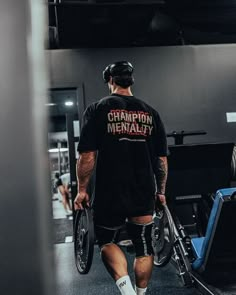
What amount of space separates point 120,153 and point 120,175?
0.43 feet

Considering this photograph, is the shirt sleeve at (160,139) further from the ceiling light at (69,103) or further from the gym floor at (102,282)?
the ceiling light at (69,103)

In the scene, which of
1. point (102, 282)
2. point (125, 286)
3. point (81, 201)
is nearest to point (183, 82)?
point (102, 282)

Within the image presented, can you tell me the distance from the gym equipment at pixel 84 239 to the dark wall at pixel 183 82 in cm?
272

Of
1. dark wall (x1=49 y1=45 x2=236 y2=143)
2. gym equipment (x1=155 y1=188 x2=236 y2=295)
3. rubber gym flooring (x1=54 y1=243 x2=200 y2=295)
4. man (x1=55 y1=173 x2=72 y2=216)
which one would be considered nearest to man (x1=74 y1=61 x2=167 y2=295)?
gym equipment (x1=155 y1=188 x2=236 y2=295)

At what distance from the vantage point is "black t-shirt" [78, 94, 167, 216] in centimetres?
194

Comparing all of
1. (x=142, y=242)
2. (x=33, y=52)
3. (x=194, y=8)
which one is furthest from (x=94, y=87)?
(x=33, y=52)

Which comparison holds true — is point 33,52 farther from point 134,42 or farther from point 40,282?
point 134,42

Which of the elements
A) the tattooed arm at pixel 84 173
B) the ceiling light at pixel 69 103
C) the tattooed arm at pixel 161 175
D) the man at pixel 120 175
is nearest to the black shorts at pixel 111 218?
the man at pixel 120 175

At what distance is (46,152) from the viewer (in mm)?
368

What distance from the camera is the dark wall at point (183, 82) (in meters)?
4.55

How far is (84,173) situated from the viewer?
2035mm

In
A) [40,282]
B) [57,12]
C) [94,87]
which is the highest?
[57,12]

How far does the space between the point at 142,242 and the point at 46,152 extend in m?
1.77

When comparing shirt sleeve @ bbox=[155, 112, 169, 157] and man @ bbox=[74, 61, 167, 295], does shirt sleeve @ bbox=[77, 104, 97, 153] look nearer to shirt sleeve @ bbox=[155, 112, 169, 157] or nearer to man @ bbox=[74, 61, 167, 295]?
man @ bbox=[74, 61, 167, 295]
